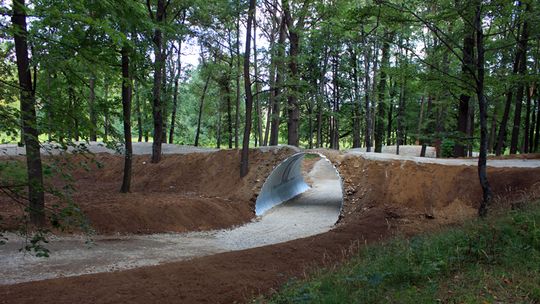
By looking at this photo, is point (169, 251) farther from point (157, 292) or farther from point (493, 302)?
point (493, 302)

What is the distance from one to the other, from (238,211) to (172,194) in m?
3.17

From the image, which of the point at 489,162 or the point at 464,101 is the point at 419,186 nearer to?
the point at 489,162

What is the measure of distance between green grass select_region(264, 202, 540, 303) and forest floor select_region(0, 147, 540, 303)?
204cm

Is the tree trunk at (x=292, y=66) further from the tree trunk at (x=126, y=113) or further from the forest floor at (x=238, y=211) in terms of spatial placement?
the tree trunk at (x=126, y=113)

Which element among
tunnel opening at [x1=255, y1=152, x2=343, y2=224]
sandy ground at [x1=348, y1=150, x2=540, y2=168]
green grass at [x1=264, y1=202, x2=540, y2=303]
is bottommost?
tunnel opening at [x1=255, y1=152, x2=343, y2=224]

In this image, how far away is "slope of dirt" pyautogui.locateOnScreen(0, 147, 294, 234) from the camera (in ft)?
41.3

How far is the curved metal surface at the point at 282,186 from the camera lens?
17203mm

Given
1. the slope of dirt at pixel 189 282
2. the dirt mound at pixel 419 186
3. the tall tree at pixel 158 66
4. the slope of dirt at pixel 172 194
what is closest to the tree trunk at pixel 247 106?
the slope of dirt at pixel 172 194

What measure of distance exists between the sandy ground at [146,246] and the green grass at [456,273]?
3712mm

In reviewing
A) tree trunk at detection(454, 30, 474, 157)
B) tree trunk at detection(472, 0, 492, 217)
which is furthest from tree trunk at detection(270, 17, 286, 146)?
tree trunk at detection(472, 0, 492, 217)

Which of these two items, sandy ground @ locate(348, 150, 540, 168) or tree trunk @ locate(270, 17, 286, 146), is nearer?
sandy ground @ locate(348, 150, 540, 168)

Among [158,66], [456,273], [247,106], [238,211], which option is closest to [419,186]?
[238,211]

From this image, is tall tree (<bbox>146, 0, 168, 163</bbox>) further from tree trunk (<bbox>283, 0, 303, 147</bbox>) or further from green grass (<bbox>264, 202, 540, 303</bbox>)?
green grass (<bbox>264, 202, 540, 303</bbox>)

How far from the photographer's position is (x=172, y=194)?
16609mm
